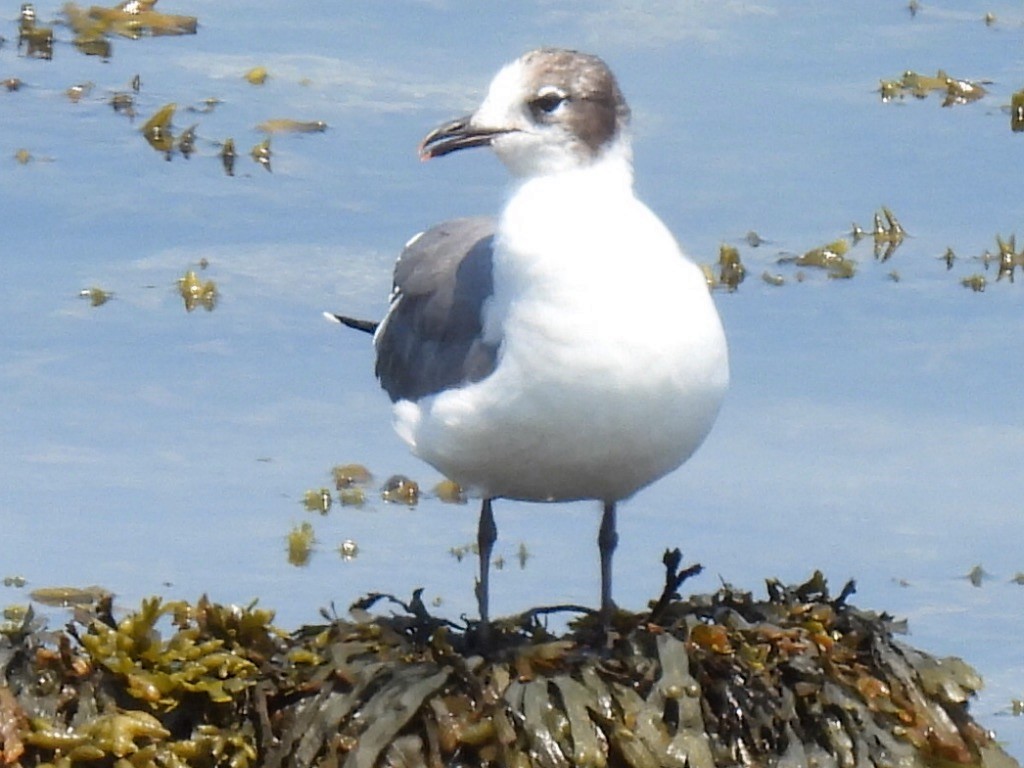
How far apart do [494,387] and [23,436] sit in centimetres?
293

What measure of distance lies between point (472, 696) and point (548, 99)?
4.50 feet

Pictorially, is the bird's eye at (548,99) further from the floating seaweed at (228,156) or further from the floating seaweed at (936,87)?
the floating seaweed at (936,87)

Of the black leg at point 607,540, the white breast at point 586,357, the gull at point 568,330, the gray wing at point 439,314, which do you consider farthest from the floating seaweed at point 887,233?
the white breast at point 586,357

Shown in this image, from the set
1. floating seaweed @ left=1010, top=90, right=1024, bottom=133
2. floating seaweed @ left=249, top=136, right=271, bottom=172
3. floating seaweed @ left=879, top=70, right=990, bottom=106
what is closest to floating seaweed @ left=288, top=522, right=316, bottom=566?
floating seaweed @ left=249, top=136, right=271, bottom=172

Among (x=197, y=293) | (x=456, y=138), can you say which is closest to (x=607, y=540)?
(x=456, y=138)

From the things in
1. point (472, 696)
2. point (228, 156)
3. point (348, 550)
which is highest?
point (472, 696)

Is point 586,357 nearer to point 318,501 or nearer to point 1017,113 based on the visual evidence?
point 318,501

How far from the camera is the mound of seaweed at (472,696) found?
6507mm

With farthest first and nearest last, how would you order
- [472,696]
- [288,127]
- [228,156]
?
[288,127] < [228,156] < [472,696]

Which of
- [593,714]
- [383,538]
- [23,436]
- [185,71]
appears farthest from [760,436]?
[185,71]

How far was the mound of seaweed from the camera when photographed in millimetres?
6507

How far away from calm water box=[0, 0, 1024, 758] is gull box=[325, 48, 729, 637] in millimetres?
1430

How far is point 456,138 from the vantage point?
22.7 feet

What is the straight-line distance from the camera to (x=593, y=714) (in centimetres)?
655
